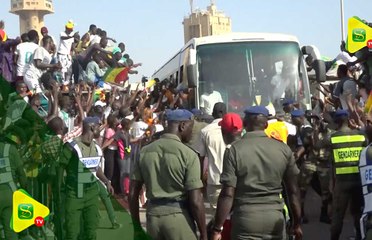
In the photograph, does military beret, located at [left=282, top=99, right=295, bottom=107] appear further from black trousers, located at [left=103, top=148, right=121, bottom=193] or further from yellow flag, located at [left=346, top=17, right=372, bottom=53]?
black trousers, located at [left=103, top=148, right=121, bottom=193]

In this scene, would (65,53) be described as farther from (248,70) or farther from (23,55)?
(248,70)

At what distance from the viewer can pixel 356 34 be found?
10.0 m

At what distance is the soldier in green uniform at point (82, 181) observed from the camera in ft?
22.6

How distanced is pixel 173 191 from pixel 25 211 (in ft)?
4.14

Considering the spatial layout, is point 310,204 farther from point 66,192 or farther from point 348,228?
point 66,192

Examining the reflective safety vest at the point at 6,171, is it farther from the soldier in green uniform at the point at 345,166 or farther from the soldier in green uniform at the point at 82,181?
the soldier in green uniform at the point at 345,166

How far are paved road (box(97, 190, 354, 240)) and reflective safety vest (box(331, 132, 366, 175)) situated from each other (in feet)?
5.30

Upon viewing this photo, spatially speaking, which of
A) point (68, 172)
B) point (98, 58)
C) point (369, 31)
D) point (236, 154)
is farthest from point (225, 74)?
point (236, 154)

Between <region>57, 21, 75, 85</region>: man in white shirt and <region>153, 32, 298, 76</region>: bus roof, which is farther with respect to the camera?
<region>57, 21, 75, 85</region>: man in white shirt

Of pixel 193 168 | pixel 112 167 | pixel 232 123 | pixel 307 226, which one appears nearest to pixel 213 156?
pixel 232 123

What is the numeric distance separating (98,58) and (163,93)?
8.18 ft

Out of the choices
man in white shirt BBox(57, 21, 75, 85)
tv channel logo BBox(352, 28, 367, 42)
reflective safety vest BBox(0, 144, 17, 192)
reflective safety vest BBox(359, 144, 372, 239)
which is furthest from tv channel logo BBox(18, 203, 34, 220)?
man in white shirt BBox(57, 21, 75, 85)

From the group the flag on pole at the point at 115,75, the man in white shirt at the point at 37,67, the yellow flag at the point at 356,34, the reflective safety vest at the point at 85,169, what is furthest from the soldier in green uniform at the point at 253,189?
the flag on pole at the point at 115,75

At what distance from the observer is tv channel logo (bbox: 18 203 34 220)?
18.5ft
